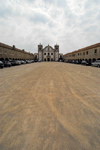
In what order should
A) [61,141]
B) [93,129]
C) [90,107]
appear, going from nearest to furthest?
[61,141] → [93,129] → [90,107]

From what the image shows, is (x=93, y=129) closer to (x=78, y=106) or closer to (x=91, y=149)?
(x=91, y=149)

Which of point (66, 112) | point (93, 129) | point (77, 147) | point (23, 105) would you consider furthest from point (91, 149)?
point (23, 105)

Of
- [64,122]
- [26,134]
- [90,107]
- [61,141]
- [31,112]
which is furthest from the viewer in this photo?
[90,107]

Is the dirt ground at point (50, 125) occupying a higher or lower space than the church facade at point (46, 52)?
lower

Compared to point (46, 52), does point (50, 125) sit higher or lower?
lower

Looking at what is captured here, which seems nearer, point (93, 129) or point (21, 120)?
point (93, 129)

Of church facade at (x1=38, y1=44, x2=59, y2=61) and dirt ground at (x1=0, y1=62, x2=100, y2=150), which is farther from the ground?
church facade at (x1=38, y1=44, x2=59, y2=61)

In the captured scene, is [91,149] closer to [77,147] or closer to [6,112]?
[77,147]

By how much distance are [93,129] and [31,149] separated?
1.63 meters

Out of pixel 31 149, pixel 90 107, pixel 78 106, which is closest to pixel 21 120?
pixel 31 149

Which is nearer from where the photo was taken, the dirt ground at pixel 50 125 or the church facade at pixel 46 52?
the dirt ground at pixel 50 125

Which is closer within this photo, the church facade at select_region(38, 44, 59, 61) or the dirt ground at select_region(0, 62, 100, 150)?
the dirt ground at select_region(0, 62, 100, 150)

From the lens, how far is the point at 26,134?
206cm

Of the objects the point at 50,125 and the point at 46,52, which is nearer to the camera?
the point at 50,125
